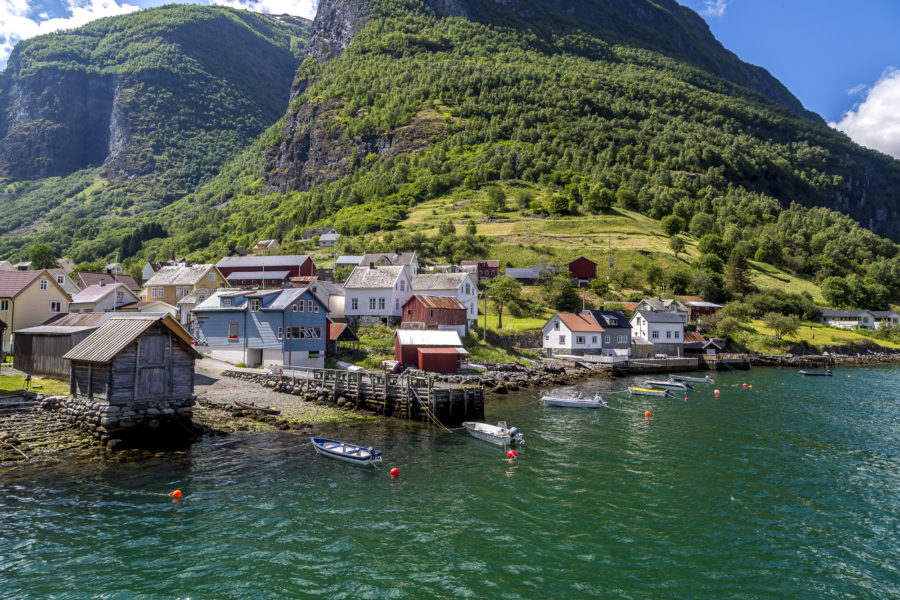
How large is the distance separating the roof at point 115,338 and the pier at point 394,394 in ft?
46.6

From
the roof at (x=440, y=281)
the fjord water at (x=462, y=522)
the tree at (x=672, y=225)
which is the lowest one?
Answer: the fjord water at (x=462, y=522)

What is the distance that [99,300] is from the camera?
218ft

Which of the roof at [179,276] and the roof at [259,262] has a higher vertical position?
the roof at [259,262]

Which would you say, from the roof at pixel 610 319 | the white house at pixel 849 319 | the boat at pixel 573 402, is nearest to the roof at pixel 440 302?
the roof at pixel 610 319

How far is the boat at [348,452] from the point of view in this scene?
28.3m

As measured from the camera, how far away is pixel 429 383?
136 feet

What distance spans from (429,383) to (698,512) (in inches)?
893

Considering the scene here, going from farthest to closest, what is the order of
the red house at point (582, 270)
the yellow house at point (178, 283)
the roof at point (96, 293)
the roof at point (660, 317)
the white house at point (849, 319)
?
the white house at point (849, 319) < the red house at point (582, 270) < the roof at point (660, 317) < the yellow house at point (178, 283) < the roof at point (96, 293)

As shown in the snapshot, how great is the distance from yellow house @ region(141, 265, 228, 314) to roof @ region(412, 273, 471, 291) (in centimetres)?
3332

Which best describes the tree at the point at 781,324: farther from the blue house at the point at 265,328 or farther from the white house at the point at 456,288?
the blue house at the point at 265,328

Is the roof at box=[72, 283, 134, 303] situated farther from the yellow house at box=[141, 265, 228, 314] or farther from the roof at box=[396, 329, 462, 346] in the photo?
the roof at box=[396, 329, 462, 346]

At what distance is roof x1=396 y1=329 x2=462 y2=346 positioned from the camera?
5775cm

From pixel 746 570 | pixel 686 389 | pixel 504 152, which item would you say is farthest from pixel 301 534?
pixel 504 152

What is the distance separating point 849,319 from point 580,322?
7760 centimetres
